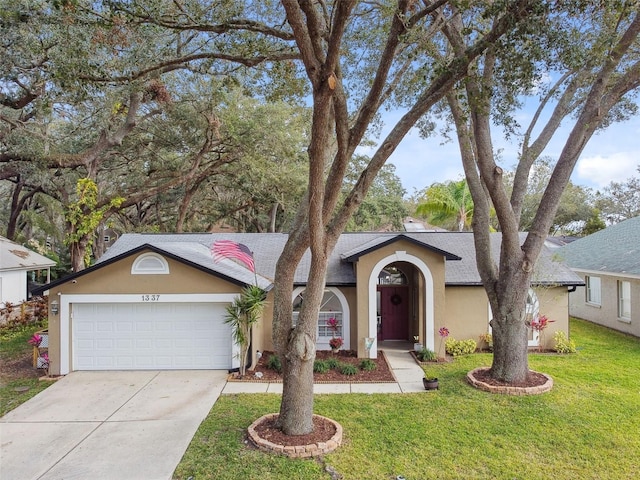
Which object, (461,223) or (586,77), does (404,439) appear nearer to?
(586,77)

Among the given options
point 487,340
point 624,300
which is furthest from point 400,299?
point 624,300

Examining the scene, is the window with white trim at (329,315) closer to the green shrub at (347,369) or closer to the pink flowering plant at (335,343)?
the pink flowering plant at (335,343)

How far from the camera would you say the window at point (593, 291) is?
1841 centimetres

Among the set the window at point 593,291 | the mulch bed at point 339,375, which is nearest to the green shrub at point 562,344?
the mulch bed at point 339,375

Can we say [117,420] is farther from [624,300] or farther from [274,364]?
[624,300]

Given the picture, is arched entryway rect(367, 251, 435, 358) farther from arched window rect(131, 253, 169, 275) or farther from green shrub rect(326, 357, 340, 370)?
arched window rect(131, 253, 169, 275)

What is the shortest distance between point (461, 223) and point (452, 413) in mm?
14498

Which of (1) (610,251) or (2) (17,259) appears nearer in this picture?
(1) (610,251)

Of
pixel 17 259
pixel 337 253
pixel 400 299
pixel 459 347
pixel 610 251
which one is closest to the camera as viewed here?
pixel 459 347

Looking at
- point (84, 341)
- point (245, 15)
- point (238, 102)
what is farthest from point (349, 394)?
point (238, 102)

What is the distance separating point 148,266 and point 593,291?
18606mm

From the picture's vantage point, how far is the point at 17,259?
66.1 feet

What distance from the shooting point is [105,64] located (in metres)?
9.59

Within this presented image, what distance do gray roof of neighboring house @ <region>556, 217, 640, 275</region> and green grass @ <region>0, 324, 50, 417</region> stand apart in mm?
18200
